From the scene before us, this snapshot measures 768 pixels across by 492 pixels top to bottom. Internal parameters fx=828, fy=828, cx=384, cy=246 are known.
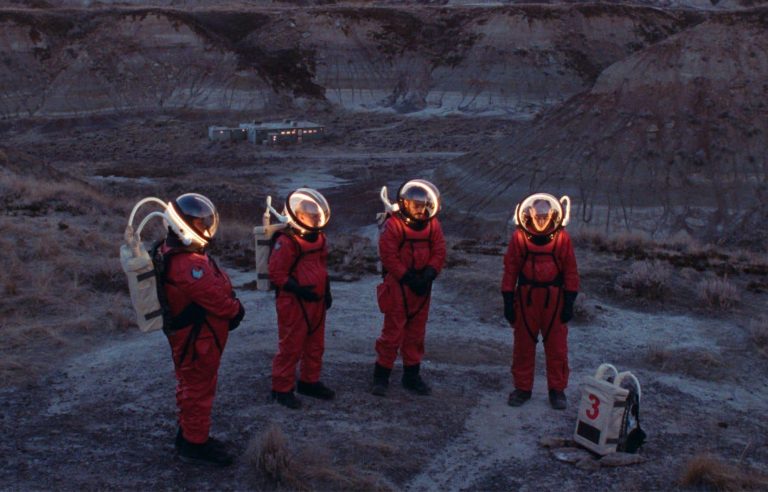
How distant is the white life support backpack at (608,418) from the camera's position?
668 cm

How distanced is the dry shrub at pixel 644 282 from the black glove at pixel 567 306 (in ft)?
17.6

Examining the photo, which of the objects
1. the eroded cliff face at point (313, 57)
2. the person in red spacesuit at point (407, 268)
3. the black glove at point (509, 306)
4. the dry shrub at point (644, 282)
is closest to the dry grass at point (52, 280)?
the person in red spacesuit at point (407, 268)

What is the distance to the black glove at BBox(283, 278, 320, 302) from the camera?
739cm

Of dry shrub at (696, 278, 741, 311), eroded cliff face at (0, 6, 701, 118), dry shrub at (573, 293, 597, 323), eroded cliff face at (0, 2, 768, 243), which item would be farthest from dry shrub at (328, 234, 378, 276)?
eroded cliff face at (0, 6, 701, 118)

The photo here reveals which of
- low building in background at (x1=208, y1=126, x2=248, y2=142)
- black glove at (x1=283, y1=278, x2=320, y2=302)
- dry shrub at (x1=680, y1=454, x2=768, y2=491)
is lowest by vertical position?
dry shrub at (x1=680, y1=454, x2=768, y2=491)

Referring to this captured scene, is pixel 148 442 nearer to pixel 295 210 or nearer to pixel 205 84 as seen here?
pixel 295 210

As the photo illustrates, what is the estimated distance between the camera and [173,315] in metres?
6.13

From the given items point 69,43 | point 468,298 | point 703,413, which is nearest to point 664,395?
point 703,413

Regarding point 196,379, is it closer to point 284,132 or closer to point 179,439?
point 179,439

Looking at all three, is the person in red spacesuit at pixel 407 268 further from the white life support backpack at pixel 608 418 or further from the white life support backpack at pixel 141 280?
the white life support backpack at pixel 141 280

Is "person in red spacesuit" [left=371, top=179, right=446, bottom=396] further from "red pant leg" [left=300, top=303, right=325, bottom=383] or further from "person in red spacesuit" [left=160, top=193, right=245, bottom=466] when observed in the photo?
"person in red spacesuit" [left=160, top=193, right=245, bottom=466]

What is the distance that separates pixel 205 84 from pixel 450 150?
2074 centimetres

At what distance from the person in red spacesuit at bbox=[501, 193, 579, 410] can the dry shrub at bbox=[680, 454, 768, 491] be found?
178 cm

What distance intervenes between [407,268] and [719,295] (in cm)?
650
